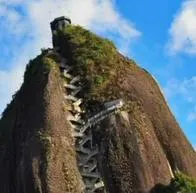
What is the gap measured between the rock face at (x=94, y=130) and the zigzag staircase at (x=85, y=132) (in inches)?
14.8

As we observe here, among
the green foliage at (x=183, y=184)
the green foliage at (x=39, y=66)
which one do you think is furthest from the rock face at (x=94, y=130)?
the green foliage at (x=183, y=184)

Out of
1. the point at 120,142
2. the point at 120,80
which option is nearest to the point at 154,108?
the point at 120,80

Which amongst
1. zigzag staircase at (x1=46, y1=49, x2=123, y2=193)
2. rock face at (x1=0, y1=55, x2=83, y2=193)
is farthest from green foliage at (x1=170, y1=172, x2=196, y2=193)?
rock face at (x1=0, y1=55, x2=83, y2=193)

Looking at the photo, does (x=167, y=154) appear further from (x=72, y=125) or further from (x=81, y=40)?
(x=81, y=40)

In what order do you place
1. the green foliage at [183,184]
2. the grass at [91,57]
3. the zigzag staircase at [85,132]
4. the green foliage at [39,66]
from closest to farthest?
1. the green foliage at [183,184]
2. the zigzag staircase at [85,132]
3. the grass at [91,57]
4. the green foliage at [39,66]

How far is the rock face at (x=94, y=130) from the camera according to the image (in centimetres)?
3117

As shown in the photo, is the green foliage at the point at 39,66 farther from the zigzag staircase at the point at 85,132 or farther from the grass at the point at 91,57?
the grass at the point at 91,57

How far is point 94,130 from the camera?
33000 mm

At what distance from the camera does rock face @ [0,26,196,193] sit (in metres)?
31.2

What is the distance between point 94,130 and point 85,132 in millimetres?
539

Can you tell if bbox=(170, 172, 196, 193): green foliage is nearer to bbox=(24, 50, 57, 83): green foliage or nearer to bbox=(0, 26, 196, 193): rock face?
bbox=(0, 26, 196, 193): rock face

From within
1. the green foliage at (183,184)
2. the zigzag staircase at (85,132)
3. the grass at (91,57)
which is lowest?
the green foliage at (183,184)

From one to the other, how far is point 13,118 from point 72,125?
5.08 metres

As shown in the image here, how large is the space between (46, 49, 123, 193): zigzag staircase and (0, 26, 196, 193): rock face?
377 mm
